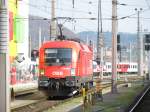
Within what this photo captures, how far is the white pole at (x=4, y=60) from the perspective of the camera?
15727 mm

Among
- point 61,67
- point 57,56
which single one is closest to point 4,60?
point 61,67

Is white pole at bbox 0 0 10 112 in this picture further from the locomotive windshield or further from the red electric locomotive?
the locomotive windshield

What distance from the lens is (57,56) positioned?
1383 inches

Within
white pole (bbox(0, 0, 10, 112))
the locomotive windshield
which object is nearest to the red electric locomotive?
the locomotive windshield

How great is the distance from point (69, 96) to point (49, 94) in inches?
96.4

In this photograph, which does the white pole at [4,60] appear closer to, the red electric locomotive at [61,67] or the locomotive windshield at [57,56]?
the red electric locomotive at [61,67]

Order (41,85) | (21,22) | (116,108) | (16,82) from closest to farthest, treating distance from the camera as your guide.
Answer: (116,108)
(41,85)
(16,82)
(21,22)

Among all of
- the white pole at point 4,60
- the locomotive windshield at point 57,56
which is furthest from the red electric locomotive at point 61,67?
the white pole at point 4,60

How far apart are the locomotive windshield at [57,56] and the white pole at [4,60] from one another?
19.0m

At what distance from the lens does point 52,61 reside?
115ft

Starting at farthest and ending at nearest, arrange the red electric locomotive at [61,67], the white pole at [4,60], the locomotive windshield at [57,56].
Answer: the locomotive windshield at [57,56] < the red electric locomotive at [61,67] < the white pole at [4,60]

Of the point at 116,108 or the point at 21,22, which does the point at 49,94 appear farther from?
the point at 21,22

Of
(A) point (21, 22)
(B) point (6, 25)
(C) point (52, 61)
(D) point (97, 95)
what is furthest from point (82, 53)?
(A) point (21, 22)

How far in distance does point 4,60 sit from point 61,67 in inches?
738
